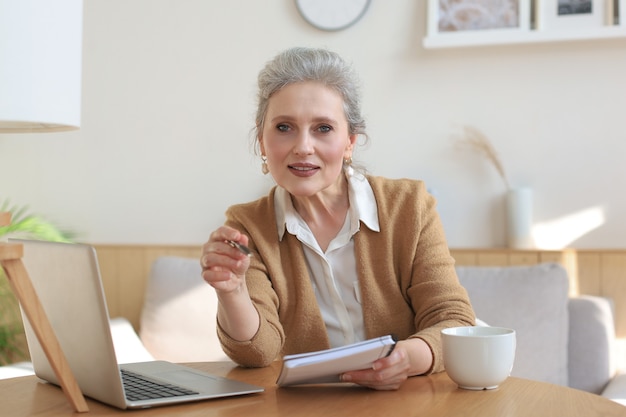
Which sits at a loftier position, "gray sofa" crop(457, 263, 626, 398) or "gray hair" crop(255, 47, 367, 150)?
"gray hair" crop(255, 47, 367, 150)

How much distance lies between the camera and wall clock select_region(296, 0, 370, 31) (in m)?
3.00

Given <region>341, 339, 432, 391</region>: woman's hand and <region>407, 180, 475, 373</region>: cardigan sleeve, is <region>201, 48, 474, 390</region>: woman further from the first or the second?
<region>341, 339, 432, 391</region>: woman's hand

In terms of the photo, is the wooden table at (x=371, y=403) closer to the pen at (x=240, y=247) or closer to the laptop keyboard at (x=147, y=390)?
the laptop keyboard at (x=147, y=390)

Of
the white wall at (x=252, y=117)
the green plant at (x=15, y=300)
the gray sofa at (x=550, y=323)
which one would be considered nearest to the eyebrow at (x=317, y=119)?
the gray sofa at (x=550, y=323)

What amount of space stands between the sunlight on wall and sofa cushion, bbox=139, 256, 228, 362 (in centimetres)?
111

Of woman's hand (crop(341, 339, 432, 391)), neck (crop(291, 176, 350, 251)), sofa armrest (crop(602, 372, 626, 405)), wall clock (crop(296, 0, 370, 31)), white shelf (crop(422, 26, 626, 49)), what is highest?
Answer: wall clock (crop(296, 0, 370, 31))

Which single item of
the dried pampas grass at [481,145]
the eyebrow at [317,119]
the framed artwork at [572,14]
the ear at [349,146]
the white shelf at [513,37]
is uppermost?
the framed artwork at [572,14]

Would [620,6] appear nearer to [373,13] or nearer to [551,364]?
[373,13]

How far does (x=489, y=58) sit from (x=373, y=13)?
1.45 ft

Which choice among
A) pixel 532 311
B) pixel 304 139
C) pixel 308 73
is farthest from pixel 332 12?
pixel 304 139

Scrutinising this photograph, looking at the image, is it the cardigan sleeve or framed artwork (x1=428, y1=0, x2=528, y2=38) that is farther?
framed artwork (x1=428, y1=0, x2=528, y2=38)

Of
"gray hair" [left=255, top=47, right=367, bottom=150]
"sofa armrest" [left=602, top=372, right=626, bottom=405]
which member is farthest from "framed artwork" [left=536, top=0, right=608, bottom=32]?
"gray hair" [left=255, top=47, right=367, bottom=150]

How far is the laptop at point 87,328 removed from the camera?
1101mm

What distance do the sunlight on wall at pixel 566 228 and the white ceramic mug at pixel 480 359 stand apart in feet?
5.39
